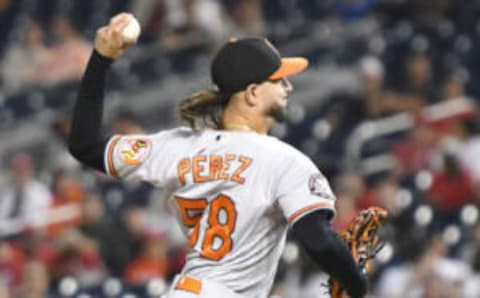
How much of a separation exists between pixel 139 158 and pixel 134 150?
1.5 inches

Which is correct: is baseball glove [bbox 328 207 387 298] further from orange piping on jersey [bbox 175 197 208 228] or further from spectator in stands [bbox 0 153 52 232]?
spectator in stands [bbox 0 153 52 232]

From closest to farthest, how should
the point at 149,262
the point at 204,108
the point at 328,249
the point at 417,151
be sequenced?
the point at 328,249
the point at 204,108
the point at 149,262
the point at 417,151

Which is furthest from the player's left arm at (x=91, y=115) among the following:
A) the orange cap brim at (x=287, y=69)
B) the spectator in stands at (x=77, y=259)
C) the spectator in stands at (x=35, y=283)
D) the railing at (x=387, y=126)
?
the railing at (x=387, y=126)

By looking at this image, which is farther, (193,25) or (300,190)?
(193,25)

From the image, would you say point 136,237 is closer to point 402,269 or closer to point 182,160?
point 402,269

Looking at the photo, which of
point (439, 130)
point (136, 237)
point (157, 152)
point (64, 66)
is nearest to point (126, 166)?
point (157, 152)

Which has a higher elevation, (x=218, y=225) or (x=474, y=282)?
(x=218, y=225)

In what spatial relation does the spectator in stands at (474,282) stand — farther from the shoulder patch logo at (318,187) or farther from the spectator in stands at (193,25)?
the spectator in stands at (193,25)

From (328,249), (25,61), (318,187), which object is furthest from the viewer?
(25,61)

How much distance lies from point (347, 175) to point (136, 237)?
137 cm

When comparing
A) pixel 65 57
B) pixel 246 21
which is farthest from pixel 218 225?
pixel 65 57

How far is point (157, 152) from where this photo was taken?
4977 millimetres

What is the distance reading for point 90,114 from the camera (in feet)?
16.5

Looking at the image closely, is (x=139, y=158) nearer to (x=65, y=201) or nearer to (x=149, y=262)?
(x=149, y=262)
